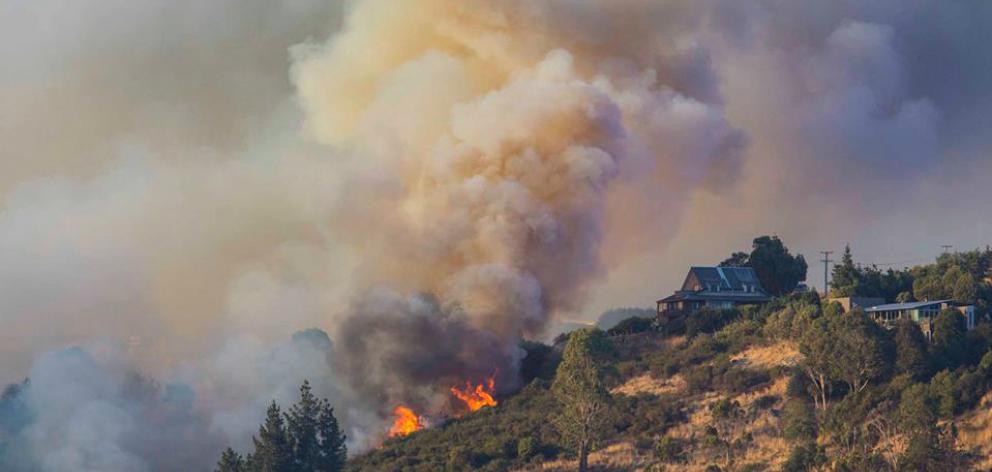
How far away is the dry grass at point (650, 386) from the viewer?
106 meters

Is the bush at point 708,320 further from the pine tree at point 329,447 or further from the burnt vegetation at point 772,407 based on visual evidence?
the pine tree at point 329,447

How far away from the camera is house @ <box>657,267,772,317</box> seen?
12988cm

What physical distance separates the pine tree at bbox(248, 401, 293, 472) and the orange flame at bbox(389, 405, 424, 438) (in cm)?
1636

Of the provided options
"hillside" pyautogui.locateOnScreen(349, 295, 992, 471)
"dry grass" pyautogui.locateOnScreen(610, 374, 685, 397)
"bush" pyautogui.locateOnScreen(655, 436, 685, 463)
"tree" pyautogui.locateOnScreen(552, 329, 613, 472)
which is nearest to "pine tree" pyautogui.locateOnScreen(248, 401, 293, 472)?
"hillside" pyautogui.locateOnScreen(349, 295, 992, 471)

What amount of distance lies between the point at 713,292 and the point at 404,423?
36204 mm

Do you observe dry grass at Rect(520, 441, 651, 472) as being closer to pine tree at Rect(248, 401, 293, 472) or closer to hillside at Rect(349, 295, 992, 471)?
hillside at Rect(349, 295, 992, 471)

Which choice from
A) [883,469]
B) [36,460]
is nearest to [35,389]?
A: [36,460]

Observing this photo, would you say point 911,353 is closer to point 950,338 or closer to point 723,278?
point 950,338

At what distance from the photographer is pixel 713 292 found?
5148 inches

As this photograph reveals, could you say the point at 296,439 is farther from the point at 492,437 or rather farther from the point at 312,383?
the point at 312,383

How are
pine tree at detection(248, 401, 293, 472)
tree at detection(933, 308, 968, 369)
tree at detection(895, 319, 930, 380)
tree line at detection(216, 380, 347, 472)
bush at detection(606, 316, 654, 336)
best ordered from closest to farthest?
pine tree at detection(248, 401, 293, 472), tree line at detection(216, 380, 347, 472), tree at detection(895, 319, 930, 380), tree at detection(933, 308, 968, 369), bush at detection(606, 316, 654, 336)

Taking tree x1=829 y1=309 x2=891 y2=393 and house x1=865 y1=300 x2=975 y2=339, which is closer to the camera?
tree x1=829 y1=309 x2=891 y2=393

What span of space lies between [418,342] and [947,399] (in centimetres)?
3978

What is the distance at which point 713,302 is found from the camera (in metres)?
130
